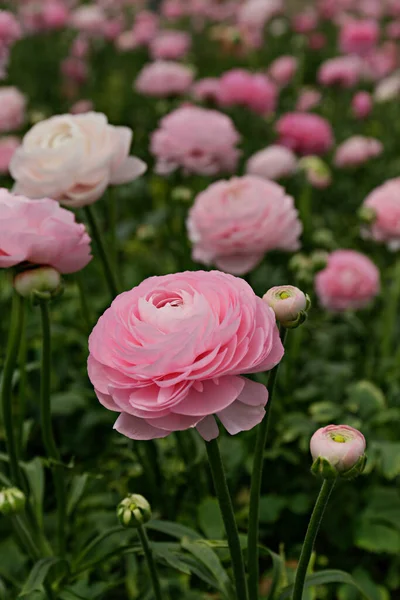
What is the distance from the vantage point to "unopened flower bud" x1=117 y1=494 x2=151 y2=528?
696 millimetres

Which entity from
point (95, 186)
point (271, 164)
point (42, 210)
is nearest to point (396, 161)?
point (271, 164)

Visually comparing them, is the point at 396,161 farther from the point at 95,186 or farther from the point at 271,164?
the point at 95,186

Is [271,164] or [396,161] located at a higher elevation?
[271,164]

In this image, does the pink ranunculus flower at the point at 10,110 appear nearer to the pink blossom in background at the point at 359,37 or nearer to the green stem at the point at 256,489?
the pink blossom in background at the point at 359,37

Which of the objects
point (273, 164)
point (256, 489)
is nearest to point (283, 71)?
point (273, 164)

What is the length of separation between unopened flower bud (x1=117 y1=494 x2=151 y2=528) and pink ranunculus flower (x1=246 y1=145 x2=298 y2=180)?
1331 mm

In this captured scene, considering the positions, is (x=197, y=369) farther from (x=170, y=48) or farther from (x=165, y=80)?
(x=170, y=48)

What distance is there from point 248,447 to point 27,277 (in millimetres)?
667

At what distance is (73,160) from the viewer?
98 cm

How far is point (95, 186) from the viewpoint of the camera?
3.29 ft

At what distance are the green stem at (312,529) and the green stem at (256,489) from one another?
0.07 meters

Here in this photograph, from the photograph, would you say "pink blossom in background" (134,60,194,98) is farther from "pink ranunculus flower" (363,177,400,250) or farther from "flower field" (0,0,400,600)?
"pink ranunculus flower" (363,177,400,250)

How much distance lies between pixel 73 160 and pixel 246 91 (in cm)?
150

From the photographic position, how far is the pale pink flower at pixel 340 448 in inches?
23.4
